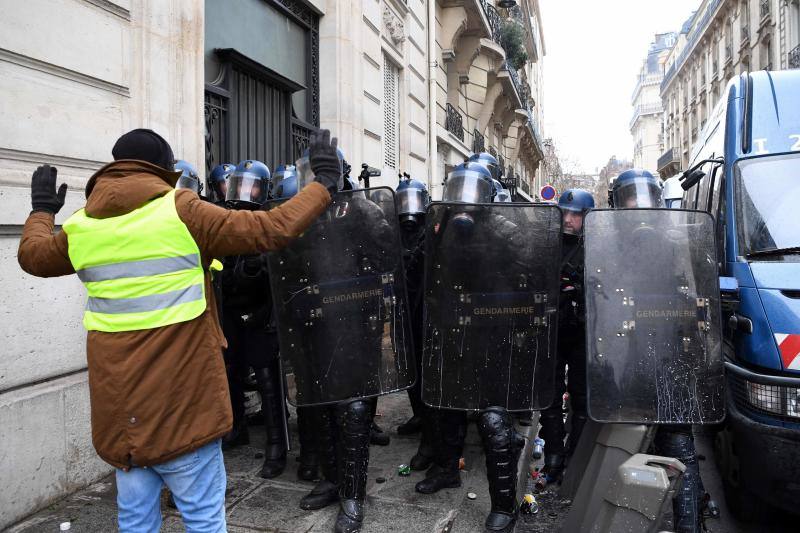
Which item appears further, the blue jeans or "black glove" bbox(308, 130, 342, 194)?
"black glove" bbox(308, 130, 342, 194)

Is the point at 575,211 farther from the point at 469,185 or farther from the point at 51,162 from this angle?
the point at 51,162

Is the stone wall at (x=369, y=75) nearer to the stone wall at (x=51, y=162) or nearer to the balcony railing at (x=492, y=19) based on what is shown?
the stone wall at (x=51, y=162)

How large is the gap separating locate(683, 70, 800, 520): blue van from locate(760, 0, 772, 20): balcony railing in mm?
26457

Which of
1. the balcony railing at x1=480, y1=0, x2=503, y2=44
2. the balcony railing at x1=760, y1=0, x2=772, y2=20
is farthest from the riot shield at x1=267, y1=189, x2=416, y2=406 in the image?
the balcony railing at x1=760, y1=0, x2=772, y2=20

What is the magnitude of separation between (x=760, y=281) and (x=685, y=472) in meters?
1.18

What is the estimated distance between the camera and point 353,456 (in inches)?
124

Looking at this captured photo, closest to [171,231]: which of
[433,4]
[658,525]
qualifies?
[658,525]

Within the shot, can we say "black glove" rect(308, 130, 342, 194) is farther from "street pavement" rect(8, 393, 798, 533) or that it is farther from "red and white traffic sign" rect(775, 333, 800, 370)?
"red and white traffic sign" rect(775, 333, 800, 370)

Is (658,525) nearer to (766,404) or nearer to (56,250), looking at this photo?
(766,404)

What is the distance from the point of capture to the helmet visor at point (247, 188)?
13.0ft

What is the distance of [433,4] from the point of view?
42.5 feet

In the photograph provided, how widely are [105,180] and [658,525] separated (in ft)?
7.77

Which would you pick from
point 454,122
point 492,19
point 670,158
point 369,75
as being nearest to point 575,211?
point 369,75

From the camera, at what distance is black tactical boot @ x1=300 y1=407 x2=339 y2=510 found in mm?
3412
